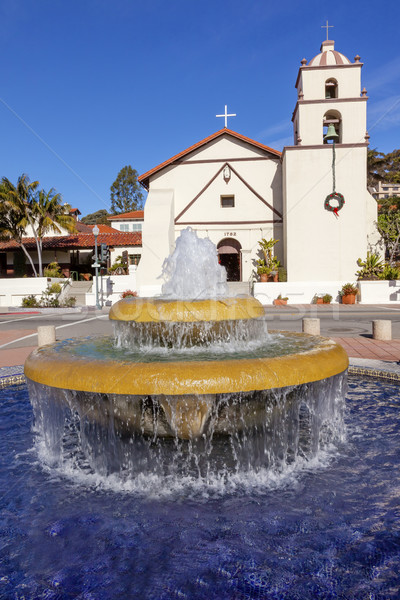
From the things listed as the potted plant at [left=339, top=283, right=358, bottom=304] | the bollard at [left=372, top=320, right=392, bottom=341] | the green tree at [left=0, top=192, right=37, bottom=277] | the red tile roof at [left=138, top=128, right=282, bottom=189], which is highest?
the red tile roof at [left=138, top=128, right=282, bottom=189]

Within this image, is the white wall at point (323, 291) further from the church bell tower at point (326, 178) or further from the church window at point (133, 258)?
the church window at point (133, 258)

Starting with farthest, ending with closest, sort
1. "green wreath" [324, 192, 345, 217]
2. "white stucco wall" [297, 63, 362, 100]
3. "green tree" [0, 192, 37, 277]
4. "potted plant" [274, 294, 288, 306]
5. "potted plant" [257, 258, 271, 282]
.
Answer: "green tree" [0, 192, 37, 277] < "potted plant" [257, 258, 271, 282] < "green wreath" [324, 192, 345, 217] < "white stucco wall" [297, 63, 362, 100] < "potted plant" [274, 294, 288, 306]

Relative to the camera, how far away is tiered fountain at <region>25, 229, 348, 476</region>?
317 centimetres

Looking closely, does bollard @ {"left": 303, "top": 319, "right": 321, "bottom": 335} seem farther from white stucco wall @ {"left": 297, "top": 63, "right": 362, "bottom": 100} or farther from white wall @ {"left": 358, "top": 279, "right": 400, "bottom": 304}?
white stucco wall @ {"left": 297, "top": 63, "right": 362, "bottom": 100}

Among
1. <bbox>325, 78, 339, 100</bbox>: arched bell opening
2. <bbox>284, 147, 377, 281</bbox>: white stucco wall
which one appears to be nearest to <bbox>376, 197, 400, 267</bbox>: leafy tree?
<bbox>284, 147, 377, 281</bbox>: white stucco wall

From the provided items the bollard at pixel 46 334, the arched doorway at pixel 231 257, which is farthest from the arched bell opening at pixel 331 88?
the bollard at pixel 46 334

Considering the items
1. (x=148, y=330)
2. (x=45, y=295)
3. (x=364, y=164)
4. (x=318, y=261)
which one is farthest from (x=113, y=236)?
(x=148, y=330)

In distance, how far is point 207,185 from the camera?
27.8 metres

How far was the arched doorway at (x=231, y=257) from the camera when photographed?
91.8 feet

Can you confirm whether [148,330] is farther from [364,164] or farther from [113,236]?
[113,236]

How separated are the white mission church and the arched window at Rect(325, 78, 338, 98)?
6 cm

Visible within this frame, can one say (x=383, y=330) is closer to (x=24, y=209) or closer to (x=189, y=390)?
(x=189, y=390)

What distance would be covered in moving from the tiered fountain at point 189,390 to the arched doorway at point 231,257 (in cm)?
2334

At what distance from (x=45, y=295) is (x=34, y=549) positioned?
2623cm
